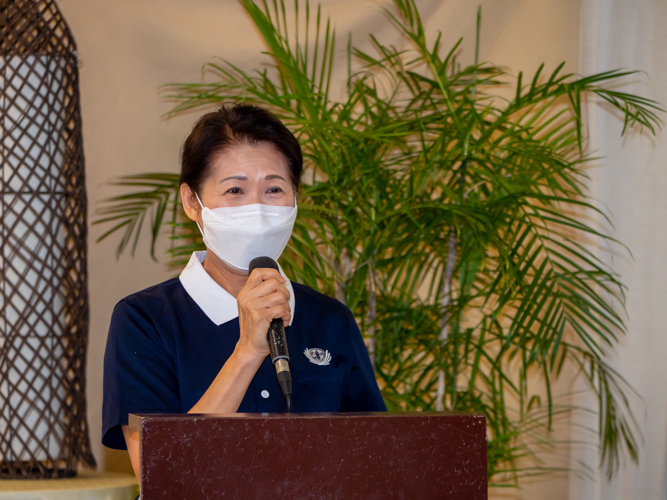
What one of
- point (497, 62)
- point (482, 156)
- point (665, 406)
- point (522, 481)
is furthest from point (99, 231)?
point (665, 406)

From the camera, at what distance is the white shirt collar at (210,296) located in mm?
1425

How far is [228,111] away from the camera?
150 cm

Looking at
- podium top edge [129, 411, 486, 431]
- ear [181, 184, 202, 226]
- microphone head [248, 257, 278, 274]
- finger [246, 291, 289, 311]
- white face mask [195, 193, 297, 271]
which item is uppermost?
ear [181, 184, 202, 226]

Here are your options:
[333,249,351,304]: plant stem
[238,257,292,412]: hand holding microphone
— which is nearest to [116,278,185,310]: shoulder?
[238,257,292,412]: hand holding microphone

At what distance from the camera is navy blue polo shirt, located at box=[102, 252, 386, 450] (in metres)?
A: 1.26

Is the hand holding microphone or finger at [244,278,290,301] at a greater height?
finger at [244,278,290,301]

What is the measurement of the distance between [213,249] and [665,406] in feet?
6.40

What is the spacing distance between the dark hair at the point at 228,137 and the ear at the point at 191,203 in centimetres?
1

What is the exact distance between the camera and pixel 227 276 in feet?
4.89

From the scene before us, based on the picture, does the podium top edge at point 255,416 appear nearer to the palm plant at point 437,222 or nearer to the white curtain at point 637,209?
the palm plant at point 437,222

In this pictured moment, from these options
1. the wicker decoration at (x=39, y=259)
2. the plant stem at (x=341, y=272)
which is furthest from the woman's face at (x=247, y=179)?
the plant stem at (x=341, y=272)

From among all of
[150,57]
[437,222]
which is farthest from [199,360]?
[150,57]

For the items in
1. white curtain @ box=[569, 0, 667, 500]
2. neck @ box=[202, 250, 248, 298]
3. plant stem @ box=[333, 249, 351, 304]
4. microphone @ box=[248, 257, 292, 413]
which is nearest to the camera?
microphone @ box=[248, 257, 292, 413]

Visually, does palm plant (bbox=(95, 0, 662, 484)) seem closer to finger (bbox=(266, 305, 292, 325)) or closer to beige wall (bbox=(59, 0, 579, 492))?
beige wall (bbox=(59, 0, 579, 492))
